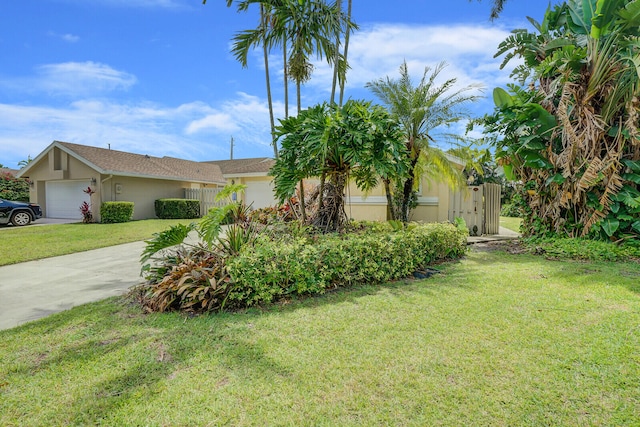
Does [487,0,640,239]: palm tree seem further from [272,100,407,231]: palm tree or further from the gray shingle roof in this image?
the gray shingle roof

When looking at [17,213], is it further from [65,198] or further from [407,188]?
[407,188]

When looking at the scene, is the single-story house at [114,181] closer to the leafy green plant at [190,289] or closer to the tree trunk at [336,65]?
the tree trunk at [336,65]

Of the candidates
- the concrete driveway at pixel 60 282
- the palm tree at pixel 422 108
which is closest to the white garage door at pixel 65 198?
the concrete driveway at pixel 60 282

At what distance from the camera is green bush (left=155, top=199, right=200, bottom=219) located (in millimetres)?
18922

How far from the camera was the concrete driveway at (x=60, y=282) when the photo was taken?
4543mm

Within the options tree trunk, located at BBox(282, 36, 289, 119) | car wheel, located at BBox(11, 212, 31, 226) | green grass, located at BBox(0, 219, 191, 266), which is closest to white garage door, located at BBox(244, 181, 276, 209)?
green grass, located at BBox(0, 219, 191, 266)

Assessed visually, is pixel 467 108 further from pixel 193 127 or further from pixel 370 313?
pixel 193 127

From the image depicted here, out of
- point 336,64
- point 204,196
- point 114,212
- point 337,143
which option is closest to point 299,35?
point 336,64

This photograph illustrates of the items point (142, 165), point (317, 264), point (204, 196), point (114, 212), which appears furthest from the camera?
point (204, 196)

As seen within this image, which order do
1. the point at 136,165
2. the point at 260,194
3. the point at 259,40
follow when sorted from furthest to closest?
the point at 260,194, the point at 136,165, the point at 259,40

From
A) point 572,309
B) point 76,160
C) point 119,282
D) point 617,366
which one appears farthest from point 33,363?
point 76,160

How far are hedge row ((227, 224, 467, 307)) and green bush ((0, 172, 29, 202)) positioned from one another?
971 inches

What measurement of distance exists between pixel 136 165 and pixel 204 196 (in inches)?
164

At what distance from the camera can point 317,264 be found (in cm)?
491
